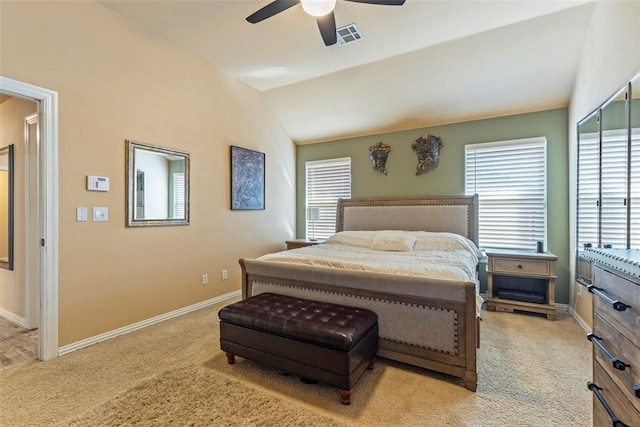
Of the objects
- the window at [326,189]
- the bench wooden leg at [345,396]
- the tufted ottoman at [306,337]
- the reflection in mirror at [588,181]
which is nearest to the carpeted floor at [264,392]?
the bench wooden leg at [345,396]

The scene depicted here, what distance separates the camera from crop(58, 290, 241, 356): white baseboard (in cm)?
263

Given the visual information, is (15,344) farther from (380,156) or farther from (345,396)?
(380,156)

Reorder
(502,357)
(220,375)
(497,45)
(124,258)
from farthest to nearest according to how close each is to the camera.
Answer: (497,45), (124,258), (502,357), (220,375)

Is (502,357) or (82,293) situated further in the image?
(82,293)

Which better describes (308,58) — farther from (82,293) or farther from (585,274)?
(585,274)

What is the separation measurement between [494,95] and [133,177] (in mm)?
4483

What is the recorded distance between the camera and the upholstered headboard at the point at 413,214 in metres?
4.14

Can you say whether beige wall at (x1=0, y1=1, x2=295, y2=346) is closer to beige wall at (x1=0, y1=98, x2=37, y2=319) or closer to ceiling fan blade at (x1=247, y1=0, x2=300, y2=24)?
beige wall at (x1=0, y1=98, x2=37, y2=319)

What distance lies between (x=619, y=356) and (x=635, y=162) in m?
2.03

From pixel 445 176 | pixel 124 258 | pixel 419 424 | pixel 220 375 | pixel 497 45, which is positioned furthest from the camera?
pixel 445 176

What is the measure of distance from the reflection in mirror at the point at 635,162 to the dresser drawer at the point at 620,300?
4.85 ft

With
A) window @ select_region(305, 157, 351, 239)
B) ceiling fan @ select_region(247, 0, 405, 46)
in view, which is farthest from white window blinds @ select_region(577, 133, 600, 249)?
window @ select_region(305, 157, 351, 239)

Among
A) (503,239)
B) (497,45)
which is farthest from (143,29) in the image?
(503,239)

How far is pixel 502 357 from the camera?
2506 mm
